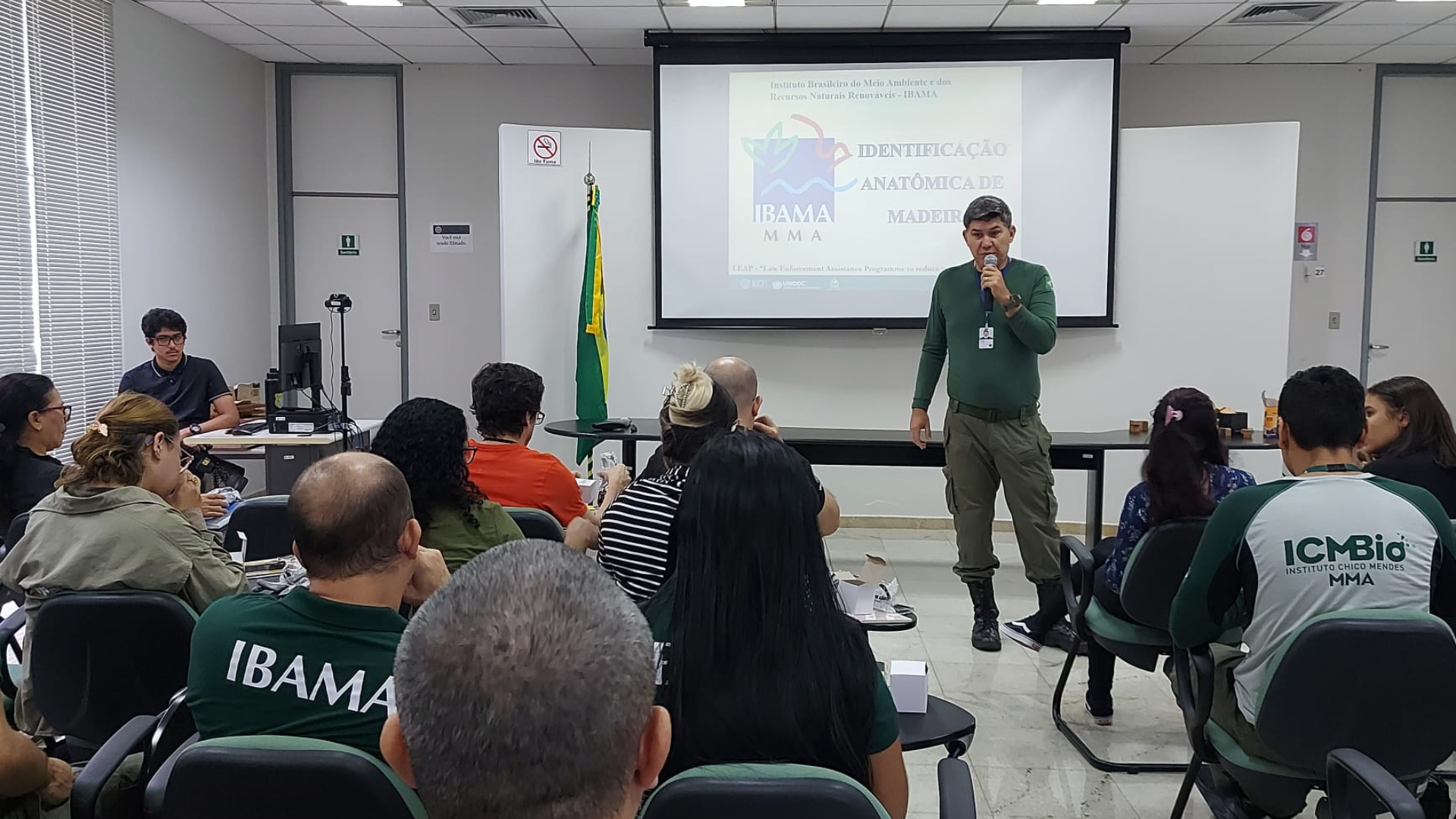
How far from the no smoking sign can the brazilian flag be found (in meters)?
0.29

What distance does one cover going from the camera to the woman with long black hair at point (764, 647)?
1.40 meters

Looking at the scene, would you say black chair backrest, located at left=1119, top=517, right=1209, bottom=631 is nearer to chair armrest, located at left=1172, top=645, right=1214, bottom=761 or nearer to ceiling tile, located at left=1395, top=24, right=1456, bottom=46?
chair armrest, located at left=1172, top=645, right=1214, bottom=761

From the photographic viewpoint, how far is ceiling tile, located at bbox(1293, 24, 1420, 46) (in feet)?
18.8

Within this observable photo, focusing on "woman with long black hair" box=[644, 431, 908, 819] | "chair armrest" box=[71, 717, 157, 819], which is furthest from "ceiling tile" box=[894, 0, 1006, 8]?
"chair armrest" box=[71, 717, 157, 819]

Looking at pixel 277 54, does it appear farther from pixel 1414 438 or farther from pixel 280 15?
pixel 1414 438

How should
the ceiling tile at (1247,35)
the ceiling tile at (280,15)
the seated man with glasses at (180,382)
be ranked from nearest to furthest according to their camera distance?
the seated man with glasses at (180,382), the ceiling tile at (280,15), the ceiling tile at (1247,35)

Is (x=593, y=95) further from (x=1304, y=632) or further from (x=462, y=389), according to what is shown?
(x=1304, y=632)

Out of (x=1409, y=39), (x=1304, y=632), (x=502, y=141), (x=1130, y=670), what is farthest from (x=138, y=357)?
(x=1409, y=39)

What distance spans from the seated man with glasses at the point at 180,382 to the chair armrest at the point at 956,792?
4423 mm

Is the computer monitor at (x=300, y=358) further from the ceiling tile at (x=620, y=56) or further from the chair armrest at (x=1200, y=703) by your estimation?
the chair armrest at (x=1200, y=703)

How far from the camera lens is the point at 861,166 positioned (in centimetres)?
594

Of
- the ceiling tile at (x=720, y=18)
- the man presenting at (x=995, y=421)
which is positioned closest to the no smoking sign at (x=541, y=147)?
the ceiling tile at (x=720, y=18)

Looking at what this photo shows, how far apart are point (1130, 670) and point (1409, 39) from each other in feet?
15.0

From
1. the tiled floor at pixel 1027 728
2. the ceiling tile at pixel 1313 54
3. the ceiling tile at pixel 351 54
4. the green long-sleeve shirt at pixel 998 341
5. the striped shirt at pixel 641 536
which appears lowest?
the tiled floor at pixel 1027 728
